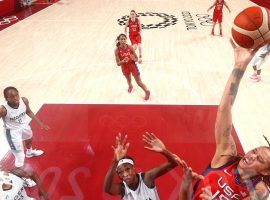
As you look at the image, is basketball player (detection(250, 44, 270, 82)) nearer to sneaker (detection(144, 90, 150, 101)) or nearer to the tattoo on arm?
sneaker (detection(144, 90, 150, 101))

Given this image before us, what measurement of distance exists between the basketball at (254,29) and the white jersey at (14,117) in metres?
2.81

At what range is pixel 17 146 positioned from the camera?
4.15 meters

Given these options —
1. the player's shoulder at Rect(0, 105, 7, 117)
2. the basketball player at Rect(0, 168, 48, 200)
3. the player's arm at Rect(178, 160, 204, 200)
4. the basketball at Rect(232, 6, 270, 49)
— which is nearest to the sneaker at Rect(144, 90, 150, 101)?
the player's shoulder at Rect(0, 105, 7, 117)

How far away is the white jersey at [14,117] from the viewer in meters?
4.04

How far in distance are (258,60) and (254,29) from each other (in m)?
4.14

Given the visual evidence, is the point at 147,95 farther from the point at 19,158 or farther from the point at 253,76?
the point at 19,158

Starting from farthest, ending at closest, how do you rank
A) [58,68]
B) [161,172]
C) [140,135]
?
[58,68], [140,135], [161,172]

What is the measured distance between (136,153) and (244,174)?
2.68 meters

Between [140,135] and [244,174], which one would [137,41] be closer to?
[140,135]

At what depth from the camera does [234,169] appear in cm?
227

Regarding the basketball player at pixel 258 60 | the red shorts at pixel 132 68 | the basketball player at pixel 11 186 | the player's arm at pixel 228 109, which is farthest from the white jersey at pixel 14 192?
the basketball player at pixel 258 60

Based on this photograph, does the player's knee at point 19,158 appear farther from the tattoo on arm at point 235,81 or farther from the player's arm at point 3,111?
the tattoo on arm at point 235,81

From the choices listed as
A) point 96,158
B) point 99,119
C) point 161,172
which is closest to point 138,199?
point 161,172

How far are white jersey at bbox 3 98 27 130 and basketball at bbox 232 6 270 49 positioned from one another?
2810mm
